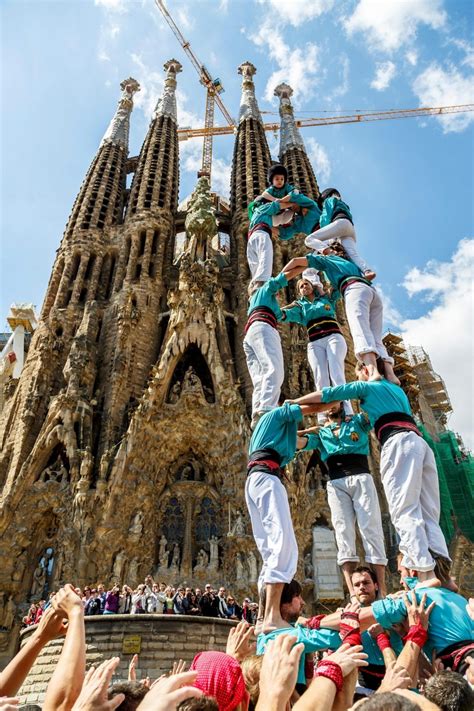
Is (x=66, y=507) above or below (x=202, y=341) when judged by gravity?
below

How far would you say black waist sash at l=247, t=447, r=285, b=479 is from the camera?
4.84m

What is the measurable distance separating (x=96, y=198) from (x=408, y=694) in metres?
29.5

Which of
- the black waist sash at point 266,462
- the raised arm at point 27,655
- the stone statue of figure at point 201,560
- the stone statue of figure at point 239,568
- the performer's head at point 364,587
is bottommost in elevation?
the raised arm at point 27,655

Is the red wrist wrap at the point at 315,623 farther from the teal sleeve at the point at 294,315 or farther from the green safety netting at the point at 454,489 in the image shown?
the green safety netting at the point at 454,489

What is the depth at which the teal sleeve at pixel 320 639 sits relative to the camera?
3.55 meters

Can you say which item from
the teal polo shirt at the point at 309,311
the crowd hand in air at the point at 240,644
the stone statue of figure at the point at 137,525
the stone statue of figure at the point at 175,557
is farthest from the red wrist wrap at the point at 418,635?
the stone statue of figure at the point at 175,557

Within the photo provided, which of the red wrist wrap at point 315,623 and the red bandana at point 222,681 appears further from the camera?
the red wrist wrap at point 315,623

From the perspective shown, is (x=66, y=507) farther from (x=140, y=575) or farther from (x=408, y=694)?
(x=408, y=694)

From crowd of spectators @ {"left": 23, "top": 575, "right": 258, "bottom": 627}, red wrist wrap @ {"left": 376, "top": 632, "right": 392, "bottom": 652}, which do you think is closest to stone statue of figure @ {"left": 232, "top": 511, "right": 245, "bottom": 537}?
crowd of spectators @ {"left": 23, "top": 575, "right": 258, "bottom": 627}

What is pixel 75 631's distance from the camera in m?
2.39

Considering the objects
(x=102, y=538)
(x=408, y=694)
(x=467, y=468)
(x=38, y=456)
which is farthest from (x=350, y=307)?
(x=467, y=468)

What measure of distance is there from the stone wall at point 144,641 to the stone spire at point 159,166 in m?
20.8

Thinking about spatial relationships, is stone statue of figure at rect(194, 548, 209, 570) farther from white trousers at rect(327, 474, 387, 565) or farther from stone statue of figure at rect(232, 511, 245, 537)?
white trousers at rect(327, 474, 387, 565)

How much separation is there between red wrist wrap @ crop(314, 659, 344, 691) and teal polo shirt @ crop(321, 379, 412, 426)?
2.80 meters
